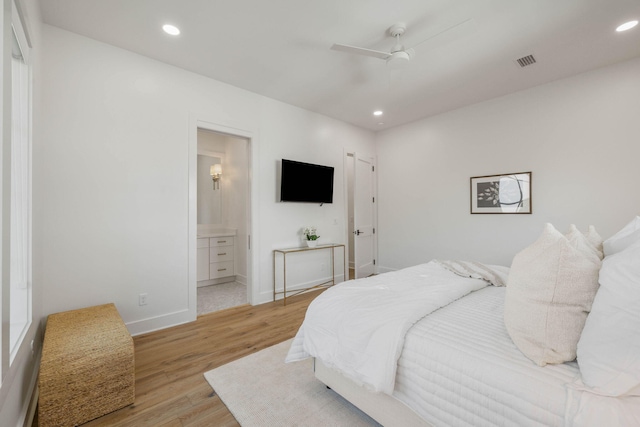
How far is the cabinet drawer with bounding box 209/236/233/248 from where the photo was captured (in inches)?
183

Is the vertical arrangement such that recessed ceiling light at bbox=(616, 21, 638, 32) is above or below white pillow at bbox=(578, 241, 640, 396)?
above

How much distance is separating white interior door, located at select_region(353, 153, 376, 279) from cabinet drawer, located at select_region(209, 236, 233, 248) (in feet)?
7.27

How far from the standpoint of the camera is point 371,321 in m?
1.48

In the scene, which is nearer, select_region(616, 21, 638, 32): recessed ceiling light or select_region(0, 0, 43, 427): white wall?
select_region(0, 0, 43, 427): white wall

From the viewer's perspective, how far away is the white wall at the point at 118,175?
7.86ft

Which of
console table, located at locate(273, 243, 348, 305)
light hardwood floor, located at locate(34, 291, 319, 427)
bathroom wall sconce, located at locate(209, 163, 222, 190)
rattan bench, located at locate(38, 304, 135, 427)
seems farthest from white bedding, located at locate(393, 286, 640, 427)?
bathroom wall sconce, located at locate(209, 163, 222, 190)

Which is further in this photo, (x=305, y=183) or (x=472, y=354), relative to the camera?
(x=305, y=183)

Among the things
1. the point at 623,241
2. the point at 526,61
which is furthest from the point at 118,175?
the point at 526,61

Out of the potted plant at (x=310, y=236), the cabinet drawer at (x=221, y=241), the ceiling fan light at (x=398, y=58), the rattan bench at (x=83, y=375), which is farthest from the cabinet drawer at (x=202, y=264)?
the ceiling fan light at (x=398, y=58)

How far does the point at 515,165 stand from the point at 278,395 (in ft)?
13.1

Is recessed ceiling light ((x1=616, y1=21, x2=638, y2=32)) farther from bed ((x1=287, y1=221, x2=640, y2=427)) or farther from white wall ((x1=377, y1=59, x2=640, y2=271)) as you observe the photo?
bed ((x1=287, y1=221, x2=640, y2=427))

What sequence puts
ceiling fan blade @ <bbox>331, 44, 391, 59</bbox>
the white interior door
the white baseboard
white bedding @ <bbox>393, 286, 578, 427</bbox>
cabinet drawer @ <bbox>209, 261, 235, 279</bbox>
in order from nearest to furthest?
white bedding @ <bbox>393, 286, 578, 427</bbox>, ceiling fan blade @ <bbox>331, 44, 391, 59</bbox>, the white baseboard, cabinet drawer @ <bbox>209, 261, 235, 279</bbox>, the white interior door

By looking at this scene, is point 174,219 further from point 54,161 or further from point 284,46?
point 284,46

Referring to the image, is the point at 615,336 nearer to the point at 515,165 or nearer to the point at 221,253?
the point at 515,165
